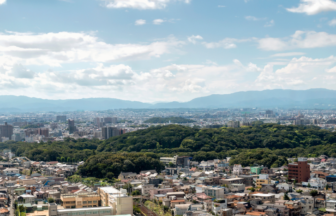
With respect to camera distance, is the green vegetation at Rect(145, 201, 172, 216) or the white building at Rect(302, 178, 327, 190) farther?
the white building at Rect(302, 178, 327, 190)

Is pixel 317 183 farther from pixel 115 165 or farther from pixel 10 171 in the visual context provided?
pixel 10 171

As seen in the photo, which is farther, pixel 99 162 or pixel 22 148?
pixel 22 148

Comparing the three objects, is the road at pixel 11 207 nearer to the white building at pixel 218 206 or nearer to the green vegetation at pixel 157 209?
the green vegetation at pixel 157 209

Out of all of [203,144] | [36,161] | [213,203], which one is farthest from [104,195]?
[203,144]

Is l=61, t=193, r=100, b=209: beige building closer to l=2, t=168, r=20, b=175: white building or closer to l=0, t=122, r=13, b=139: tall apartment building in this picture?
l=2, t=168, r=20, b=175: white building

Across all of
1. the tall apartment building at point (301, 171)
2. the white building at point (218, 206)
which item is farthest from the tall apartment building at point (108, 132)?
the white building at point (218, 206)

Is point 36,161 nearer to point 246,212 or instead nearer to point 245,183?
point 245,183

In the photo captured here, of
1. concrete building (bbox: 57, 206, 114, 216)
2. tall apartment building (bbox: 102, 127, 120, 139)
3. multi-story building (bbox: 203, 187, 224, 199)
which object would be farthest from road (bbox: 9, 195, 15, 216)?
tall apartment building (bbox: 102, 127, 120, 139)

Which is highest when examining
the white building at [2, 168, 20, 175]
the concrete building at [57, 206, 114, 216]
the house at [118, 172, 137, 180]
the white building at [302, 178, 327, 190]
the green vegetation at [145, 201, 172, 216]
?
the concrete building at [57, 206, 114, 216]
